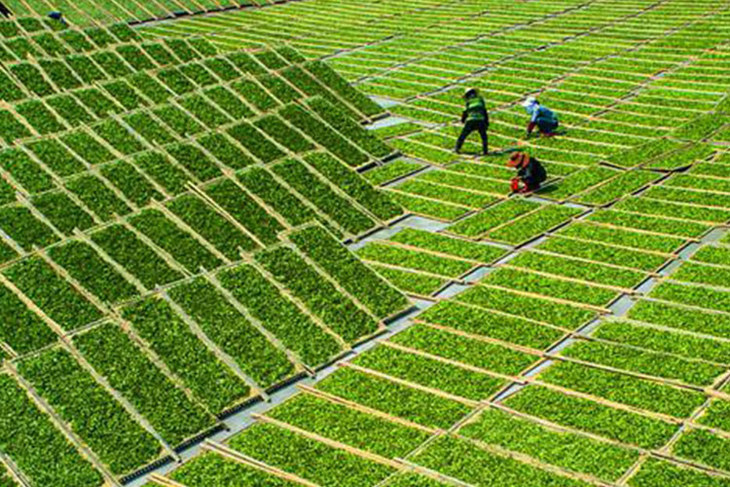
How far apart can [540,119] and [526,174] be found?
4334 millimetres

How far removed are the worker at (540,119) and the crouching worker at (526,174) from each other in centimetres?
357

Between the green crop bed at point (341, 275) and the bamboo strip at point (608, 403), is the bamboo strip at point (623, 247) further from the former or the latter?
the bamboo strip at point (608, 403)

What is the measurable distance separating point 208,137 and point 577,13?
26.9m

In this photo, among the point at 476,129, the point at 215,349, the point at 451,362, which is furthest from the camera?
the point at 476,129

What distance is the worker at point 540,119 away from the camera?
2253 cm

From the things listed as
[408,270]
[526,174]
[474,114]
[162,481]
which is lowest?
[162,481]

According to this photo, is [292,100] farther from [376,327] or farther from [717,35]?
[717,35]

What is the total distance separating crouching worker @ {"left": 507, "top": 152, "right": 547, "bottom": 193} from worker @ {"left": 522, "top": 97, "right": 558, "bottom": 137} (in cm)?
357

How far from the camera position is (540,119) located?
2269 cm

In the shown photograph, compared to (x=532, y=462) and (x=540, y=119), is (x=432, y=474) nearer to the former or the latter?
(x=532, y=462)

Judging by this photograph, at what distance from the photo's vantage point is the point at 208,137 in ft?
61.8

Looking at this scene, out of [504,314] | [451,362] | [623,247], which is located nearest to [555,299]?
[504,314]

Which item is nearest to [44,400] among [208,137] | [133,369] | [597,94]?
[133,369]

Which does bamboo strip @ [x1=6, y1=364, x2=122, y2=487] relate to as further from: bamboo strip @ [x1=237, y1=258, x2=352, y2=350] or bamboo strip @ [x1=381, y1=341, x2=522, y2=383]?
→ bamboo strip @ [x1=381, y1=341, x2=522, y2=383]
